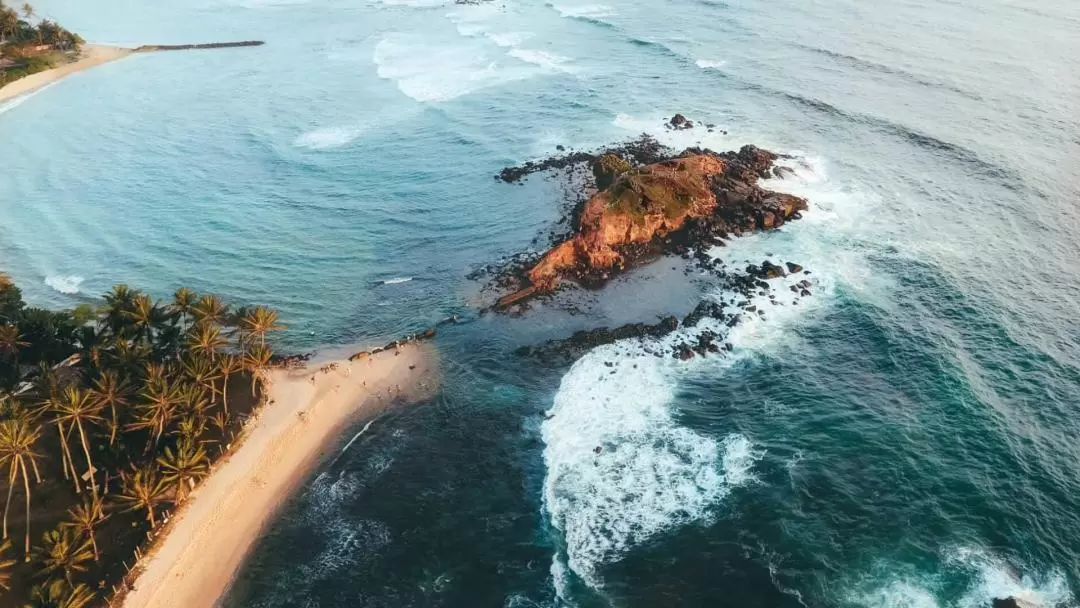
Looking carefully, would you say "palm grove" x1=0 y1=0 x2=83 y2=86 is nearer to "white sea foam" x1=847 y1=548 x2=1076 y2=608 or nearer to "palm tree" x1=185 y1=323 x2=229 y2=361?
"palm tree" x1=185 y1=323 x2=229 y2=361

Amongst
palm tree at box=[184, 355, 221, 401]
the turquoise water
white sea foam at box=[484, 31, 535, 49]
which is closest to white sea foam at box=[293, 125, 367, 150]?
the turquoise water

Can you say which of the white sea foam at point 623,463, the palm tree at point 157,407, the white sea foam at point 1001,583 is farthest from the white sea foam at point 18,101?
the white sea foam at point 1001,583

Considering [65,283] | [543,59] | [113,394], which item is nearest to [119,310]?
[113,394]

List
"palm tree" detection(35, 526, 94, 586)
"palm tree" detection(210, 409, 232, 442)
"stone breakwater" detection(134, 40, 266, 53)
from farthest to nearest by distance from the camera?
"stone breakwater" detection(134, 40, 266, 53), "palm tree" detection(210, 409, 232, 442), "palm tree" detection(35, 526, 94, 586)

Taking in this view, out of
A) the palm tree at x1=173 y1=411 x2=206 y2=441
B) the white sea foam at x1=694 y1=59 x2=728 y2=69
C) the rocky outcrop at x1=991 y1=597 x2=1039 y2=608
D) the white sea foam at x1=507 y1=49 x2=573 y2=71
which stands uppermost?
the white sea foam at x1=507 y1=49 x2=573 y2=71

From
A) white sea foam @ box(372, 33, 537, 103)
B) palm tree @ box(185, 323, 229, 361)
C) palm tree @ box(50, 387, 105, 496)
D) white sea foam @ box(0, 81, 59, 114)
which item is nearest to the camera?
palm tree @ box(50, 387, 105, 496)

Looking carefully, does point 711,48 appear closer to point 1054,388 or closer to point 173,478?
point 1054,388

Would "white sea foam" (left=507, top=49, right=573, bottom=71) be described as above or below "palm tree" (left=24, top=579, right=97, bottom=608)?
above

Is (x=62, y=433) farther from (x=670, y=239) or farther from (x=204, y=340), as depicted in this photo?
(x=670, y=239)

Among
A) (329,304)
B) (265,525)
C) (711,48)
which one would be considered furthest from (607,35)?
(265,525)
